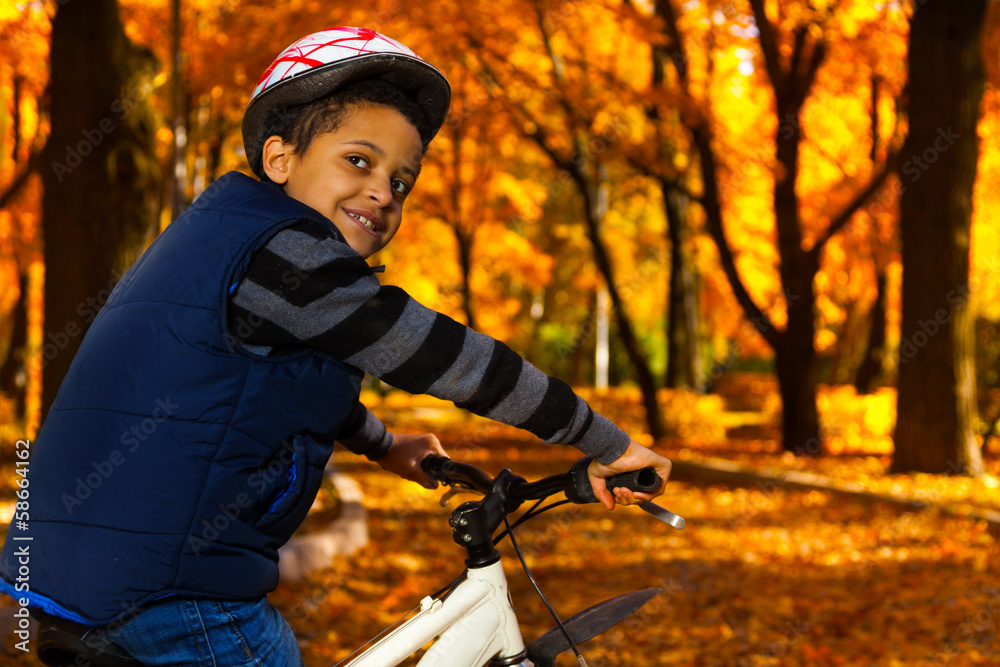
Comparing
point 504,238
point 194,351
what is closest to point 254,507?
point 194,351

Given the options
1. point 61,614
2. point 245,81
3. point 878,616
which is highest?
point 245,81

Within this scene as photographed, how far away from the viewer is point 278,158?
78.6 inches

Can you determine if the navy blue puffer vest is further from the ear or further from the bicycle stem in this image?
the bicycle stem

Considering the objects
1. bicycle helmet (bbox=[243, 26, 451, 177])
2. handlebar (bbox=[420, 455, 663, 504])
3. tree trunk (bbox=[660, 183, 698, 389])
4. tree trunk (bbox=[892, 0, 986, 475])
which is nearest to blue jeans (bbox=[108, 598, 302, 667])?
handlebar (bbox=[420, 455, 663, 504])

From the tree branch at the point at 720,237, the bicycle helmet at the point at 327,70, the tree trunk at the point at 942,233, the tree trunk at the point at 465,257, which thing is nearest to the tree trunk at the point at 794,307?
the tree branch at the point at 720,237

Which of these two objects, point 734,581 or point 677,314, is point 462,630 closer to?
point 734,581

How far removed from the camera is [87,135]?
5543mm

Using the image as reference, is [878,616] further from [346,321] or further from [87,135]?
[87,135]

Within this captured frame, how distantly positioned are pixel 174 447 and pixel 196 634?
0.36 m

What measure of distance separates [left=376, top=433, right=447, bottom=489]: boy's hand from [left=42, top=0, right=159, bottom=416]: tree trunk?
12.2 ft

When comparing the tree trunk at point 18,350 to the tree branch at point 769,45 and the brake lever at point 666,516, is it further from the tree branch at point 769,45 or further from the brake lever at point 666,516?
the brake lever at point 666,516

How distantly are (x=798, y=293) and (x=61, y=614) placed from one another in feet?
40.1

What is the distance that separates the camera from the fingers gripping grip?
6.29ft

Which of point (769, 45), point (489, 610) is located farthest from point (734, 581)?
point (769, 45)
